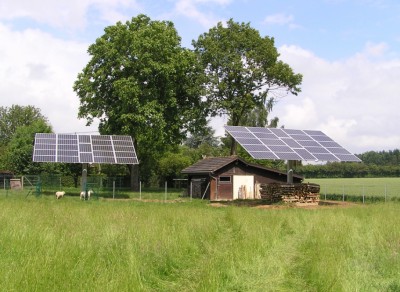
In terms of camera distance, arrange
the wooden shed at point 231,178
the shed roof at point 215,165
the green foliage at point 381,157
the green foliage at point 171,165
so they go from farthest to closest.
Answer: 1. the green foliage at point 381,157
2. the green foliage at point 171,165
3. the wooden shed at point 231,178
4. the shed roof at point 215,165

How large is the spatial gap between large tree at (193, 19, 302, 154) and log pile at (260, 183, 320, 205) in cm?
1901

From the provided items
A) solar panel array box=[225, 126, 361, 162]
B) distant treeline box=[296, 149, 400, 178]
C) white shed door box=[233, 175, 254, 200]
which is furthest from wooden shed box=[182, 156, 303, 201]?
distant treeline box=[296, 149, 400, 178]

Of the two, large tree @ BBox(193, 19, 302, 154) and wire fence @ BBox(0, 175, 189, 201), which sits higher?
large tree @ BBox(193, 19, 302, 154)

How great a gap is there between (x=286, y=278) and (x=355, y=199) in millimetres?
35197

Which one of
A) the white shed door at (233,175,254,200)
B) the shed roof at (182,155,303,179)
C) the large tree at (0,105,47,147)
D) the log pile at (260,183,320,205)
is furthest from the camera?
the large tree at (0,105,47,147)

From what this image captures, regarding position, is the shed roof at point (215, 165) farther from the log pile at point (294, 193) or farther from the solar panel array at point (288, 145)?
the log pile at point (294, 193)

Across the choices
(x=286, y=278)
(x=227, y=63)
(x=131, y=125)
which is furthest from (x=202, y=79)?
(x=286, y=278)

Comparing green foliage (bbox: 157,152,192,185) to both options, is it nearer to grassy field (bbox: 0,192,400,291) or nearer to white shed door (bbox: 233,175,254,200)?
white shed door (bbox: 233,175,254,200)

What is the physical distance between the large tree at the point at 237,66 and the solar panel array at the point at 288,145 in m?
12.8

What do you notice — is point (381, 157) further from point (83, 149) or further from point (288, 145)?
point (83, 149)

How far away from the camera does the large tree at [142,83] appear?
1951 inches

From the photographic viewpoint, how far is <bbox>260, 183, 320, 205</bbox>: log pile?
3631 centimetres

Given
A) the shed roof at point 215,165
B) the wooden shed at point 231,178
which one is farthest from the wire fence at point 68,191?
the shed roof at point 215,165

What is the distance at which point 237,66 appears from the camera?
175 feet
